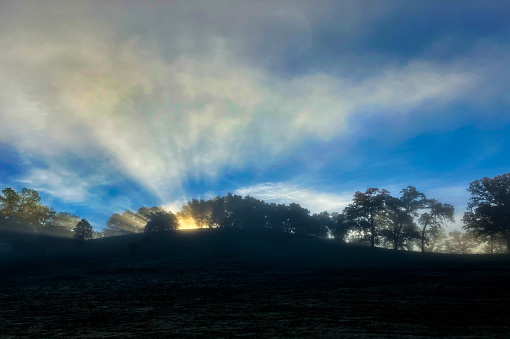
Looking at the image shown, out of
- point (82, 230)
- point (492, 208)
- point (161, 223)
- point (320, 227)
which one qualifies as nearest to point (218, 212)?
point (161, 223)

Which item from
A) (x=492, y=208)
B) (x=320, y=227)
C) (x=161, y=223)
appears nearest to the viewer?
(x=492, y=208)

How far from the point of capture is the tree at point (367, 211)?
65.8 metres

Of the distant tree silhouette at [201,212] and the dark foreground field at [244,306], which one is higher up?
the distant tree silhouette at [201,212]

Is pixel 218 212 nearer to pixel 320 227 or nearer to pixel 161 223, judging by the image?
pixel 161 223

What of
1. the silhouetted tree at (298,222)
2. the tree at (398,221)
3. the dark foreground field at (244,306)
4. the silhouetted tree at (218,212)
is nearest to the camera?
the dark foreground field at (244,306)

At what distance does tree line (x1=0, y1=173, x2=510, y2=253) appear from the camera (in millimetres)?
50938

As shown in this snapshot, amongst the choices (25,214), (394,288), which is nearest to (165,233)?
(25,214)

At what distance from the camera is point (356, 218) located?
67.2 meters

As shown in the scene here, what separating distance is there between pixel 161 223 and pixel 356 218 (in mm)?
55996

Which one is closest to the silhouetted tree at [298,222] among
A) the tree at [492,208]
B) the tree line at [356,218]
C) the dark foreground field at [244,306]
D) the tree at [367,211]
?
the tree line at [356,218]

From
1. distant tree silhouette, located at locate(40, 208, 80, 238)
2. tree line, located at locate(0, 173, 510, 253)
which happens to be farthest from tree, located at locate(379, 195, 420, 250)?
distant tree silhouette, located at locate(40, 208, 80, 238)

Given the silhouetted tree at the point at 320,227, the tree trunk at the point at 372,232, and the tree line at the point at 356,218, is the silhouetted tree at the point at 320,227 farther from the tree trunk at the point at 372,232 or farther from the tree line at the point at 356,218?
the tree trunk at the point at 372,232

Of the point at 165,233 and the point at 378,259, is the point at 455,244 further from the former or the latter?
the point at 165,233

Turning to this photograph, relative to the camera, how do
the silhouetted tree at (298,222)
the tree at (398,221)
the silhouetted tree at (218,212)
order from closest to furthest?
the tree at (398,221)
the silhouetted tree at (298,222)
the silhouetted tree at (218,212)
